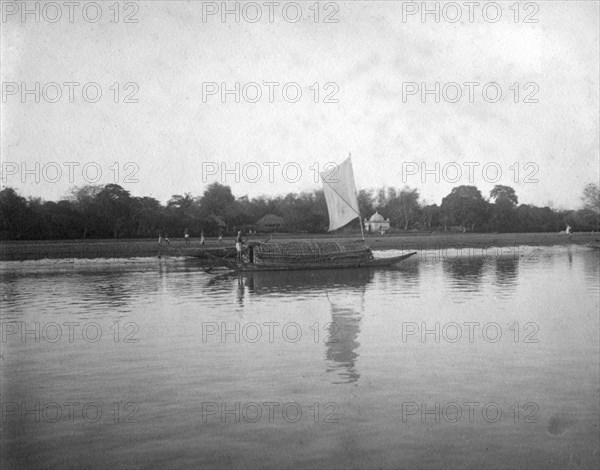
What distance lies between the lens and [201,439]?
6.29 meters

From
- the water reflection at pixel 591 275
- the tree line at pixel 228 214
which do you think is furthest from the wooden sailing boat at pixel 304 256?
the tree line at pixel 228 214

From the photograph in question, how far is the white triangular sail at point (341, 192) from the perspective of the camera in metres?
33.8

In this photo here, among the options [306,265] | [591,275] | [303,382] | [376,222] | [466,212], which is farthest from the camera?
[376,222]

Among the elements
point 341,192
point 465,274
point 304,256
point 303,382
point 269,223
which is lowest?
point 303,382

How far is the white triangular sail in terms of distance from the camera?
33.8m

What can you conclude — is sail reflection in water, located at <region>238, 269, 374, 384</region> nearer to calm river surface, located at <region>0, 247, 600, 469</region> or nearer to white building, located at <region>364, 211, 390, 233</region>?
calm river surface, located at <region>0, 247, 600, 469</region>

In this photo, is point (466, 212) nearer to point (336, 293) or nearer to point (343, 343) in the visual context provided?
point (336, 293)

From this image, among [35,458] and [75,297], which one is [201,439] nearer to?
[35,458]

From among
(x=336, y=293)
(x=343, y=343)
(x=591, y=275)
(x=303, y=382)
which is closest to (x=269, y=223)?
(x=591, y=275)

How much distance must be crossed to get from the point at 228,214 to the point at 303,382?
61.9 metres

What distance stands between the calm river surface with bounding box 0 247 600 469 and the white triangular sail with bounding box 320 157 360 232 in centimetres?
1804

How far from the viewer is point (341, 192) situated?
3431 centimetres

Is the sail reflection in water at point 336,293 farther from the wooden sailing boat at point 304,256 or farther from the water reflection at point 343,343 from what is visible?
the wooden sailing boat at point 304,256

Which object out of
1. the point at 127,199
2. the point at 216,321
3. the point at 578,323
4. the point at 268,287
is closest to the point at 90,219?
the point at 127,199
